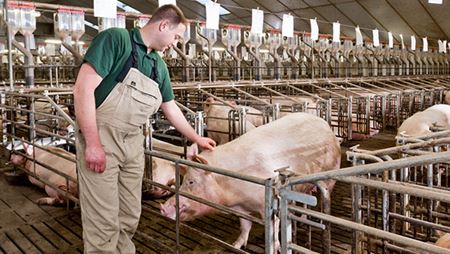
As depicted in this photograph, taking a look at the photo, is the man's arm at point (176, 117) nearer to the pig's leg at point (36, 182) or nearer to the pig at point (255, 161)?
the pig at point (255, 161)

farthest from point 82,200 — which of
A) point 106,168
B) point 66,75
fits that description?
point 66,75

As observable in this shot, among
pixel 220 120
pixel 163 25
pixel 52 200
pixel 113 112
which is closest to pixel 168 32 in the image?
pixel 163 25

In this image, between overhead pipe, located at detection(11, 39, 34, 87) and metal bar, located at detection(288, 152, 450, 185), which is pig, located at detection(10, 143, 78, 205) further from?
metal bar, located at detection(288, 152, 450, 185)

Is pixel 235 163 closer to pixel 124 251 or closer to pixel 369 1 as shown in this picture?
pixel 124 251

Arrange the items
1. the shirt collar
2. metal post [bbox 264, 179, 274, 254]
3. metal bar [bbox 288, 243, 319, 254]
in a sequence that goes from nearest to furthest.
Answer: metal bar [bbox 288, 243, 319, 254]
metal post [bbox 264, 179, 274, 254]
the shirt collar

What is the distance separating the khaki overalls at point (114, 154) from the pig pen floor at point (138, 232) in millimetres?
682

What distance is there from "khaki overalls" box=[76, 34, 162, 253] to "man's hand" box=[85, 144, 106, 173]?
8cm

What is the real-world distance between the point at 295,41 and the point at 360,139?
9.44ft

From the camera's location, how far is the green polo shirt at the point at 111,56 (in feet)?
7.62

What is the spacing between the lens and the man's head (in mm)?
2506

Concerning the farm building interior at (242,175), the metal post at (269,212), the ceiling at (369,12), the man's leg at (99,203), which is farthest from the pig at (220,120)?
the ceiling at (369,12)

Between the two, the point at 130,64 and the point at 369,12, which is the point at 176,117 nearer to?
the point at 130,64

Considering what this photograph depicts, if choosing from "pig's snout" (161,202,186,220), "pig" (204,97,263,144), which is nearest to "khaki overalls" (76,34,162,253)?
"pig's snout" (161,202,186,220)

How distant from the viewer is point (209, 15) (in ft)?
20.3
